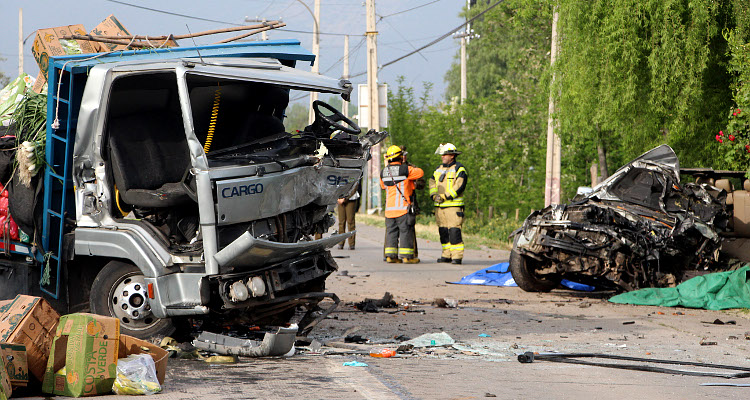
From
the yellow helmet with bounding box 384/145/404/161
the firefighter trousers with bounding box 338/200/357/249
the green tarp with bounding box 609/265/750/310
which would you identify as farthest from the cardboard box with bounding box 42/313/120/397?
the firefighter trousers with bounding box 338/200/357/249

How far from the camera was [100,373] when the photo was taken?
5660 millimetres

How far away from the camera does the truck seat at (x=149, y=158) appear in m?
7.44

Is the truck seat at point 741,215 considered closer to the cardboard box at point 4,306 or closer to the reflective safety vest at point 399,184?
the reflective safety vest at point 399,184

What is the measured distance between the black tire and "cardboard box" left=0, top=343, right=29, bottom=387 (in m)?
7.45

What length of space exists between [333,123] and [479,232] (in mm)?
17909

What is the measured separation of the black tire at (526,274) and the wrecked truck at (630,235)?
0.01 metres

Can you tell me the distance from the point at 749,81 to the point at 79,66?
9137 millimetres

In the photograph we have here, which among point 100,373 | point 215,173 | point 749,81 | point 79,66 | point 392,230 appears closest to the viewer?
point 100,373

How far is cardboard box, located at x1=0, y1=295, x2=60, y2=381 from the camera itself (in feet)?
→ 18.8

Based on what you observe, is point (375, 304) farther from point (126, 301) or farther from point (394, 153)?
point (394, 153)

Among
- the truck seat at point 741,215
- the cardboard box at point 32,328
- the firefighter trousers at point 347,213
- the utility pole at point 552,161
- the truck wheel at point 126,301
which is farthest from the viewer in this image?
the utility pole at point 552,161

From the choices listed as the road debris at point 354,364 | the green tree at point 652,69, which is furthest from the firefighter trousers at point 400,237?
the road debris at point 354,364

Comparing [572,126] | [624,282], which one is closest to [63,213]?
[624,282]

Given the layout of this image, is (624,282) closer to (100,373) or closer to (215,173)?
(215,173)
